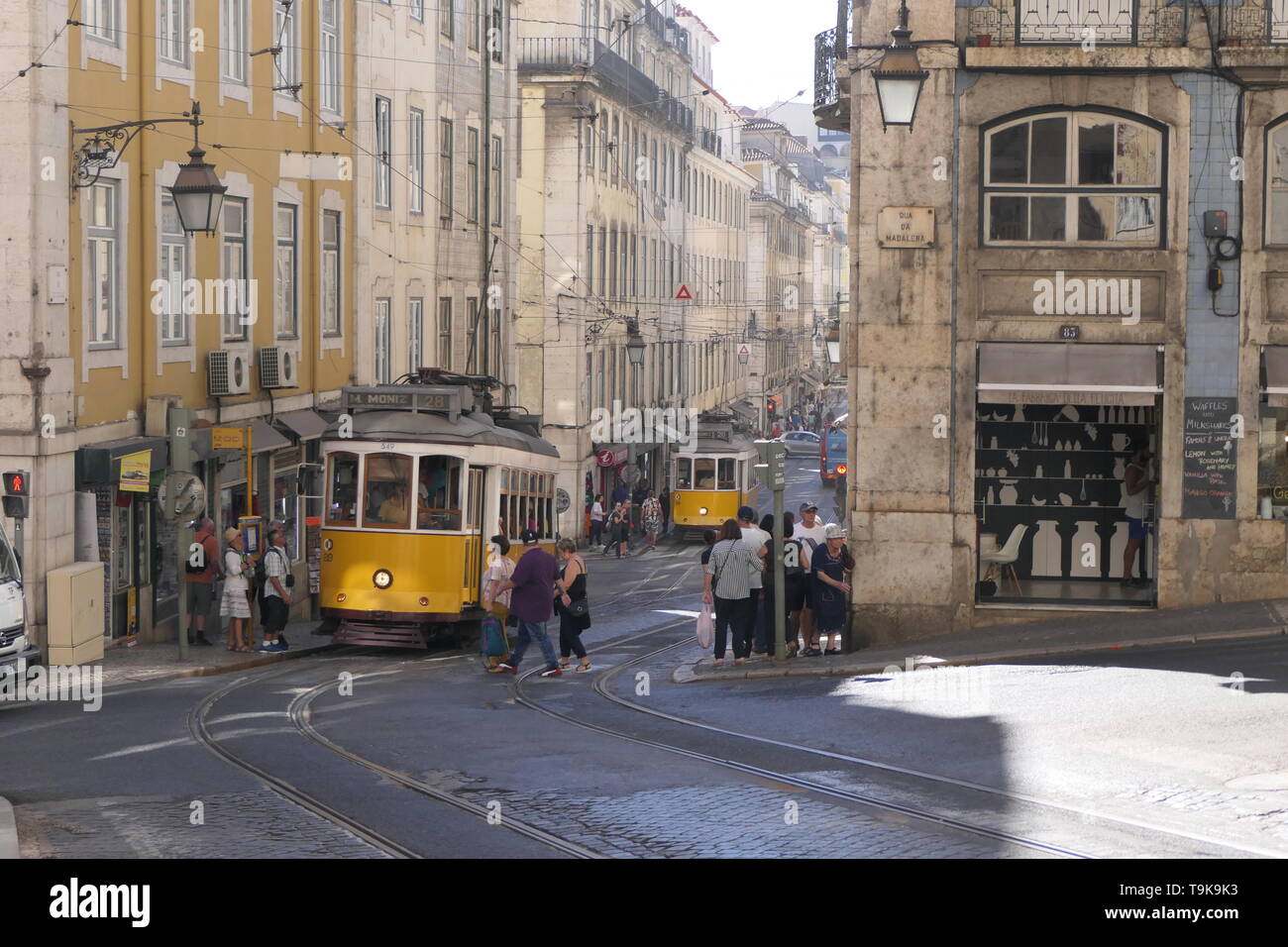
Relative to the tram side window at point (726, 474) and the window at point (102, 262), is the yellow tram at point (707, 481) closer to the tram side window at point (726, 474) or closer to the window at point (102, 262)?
the tram side window at point (726, 474)

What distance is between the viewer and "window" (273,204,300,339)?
2873 centimetres

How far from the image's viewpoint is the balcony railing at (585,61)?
52.3 m

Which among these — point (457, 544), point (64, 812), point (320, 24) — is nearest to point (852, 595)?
point (457, 544)

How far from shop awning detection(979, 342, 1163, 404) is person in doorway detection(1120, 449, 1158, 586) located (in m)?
1.30

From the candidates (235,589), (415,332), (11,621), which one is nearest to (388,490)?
(235,589)

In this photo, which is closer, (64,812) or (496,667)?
(64,812)

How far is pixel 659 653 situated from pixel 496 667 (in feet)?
9.16

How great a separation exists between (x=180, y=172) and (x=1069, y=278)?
9.65 m

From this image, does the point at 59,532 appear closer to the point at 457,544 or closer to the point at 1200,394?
the point at 457,544

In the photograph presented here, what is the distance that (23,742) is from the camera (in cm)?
1427

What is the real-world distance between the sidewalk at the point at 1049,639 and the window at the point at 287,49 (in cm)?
1365

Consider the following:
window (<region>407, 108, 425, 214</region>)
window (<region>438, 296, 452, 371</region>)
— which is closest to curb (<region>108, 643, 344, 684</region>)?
window (<region>407, 108, 425, 214</region>)

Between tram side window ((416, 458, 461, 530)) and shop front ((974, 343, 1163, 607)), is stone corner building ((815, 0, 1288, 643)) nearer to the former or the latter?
shop front ((974, 343, 1163, 607))
